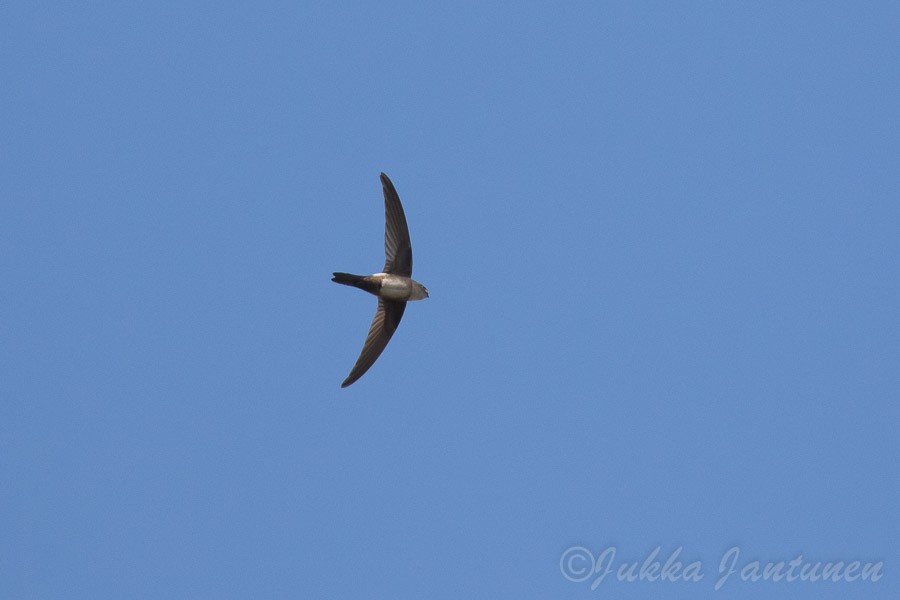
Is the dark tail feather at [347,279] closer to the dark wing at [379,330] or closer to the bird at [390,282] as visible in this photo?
the bird at [390,282]

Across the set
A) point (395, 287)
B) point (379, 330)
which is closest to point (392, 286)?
point (395, 287)

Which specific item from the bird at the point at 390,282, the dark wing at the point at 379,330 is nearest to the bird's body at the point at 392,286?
the bird at the point at 390,282

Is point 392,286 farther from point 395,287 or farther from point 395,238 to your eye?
point 395,238

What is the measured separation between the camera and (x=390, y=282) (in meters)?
15.1

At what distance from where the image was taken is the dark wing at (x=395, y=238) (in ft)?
49.8

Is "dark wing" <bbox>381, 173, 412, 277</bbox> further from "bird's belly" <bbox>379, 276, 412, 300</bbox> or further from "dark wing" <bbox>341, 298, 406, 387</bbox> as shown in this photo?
"dark wing" <bbox>341, 298, 406, 387</bbox>

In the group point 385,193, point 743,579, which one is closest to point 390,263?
point 385,193

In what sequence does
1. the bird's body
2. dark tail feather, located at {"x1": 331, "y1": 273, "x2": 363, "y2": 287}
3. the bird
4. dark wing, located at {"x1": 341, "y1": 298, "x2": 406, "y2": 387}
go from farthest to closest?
dark wing, located at {"x1": 341, "y1": 298, "x2": 406, "y2": 387} < the bird < the bird's body < dark tail feather, located at {"x1": 331, "y1": 273, "x2": 363, "y2": 287}

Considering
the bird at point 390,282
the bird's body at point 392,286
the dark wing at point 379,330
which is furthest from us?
the dark wing at point 379,330

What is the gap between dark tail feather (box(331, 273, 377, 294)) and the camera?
14.5m

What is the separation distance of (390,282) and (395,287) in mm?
81

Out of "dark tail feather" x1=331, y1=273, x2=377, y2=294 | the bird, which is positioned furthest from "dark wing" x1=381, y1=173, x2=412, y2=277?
"dark tail feather" x1=331, y1=273, x2=377, y2=294

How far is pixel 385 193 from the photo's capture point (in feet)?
49.7

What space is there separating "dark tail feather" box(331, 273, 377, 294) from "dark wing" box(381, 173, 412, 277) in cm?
33
